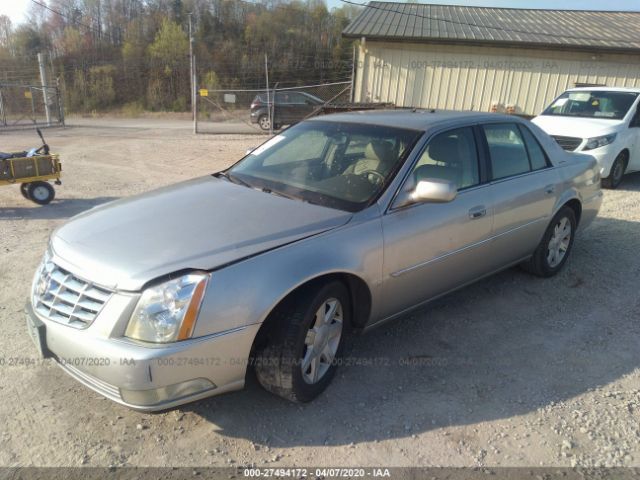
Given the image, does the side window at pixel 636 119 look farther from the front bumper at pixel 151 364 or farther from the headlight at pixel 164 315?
the headlight at pixel 164 315

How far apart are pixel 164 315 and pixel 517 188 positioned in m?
3.12

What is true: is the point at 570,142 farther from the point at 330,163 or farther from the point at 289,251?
the point at 289,251

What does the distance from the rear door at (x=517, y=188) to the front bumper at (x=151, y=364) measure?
246 cm

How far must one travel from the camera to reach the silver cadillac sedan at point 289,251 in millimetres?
2439

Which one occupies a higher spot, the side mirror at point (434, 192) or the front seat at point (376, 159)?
the front seat at point (376, 159)

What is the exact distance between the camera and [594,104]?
9.55m

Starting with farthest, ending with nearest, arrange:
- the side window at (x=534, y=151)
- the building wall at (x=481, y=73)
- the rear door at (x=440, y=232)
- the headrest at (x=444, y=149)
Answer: the building wall at (x=481, y=73)
the side window at (x=534, y=151)
the headrest at (x=444, y=149)
the rear door at (x=440, y=232)

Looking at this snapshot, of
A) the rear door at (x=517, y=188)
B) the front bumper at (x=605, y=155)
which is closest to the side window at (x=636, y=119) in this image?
the front bumper at (x=605, y=155)

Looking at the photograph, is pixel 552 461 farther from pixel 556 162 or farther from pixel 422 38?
pixel 422 38

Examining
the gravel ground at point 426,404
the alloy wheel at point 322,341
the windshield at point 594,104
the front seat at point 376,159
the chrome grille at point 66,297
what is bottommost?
the gravel ground at point 426,404

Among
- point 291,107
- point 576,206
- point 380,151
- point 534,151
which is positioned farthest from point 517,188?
point 291,107

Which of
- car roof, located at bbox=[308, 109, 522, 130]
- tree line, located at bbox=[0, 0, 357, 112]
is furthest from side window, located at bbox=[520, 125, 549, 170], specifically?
tree line, located at bbox=[0, 0, 357, 112]

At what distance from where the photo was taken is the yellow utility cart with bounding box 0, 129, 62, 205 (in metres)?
7.52

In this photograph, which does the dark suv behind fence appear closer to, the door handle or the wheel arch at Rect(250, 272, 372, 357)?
the door handle
